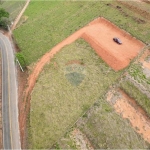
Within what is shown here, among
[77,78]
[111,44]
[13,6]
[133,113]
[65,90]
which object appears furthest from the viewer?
[13,6]

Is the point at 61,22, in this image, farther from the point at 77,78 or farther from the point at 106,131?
the point at 106,131

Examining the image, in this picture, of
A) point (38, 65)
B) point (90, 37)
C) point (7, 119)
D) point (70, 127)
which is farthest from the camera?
point (90, 37)

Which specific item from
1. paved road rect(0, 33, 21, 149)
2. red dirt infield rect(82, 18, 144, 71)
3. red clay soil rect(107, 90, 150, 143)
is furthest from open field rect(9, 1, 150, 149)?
paved road rect(0, 33, 21, 149)

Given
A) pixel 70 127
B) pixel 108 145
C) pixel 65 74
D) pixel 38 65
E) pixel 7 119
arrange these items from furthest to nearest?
pixel 38 65
pixel 65 74
pixel 7 119
pixel 70 127
pixel 108 145

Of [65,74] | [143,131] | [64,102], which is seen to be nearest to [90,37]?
[65,74]

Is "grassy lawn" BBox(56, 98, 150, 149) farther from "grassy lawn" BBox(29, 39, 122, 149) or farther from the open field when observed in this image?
"grassy lawn" BBox(29, 39, 122, 149)

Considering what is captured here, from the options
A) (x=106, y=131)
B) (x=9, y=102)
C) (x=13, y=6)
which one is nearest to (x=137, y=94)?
(x=106, y=131)

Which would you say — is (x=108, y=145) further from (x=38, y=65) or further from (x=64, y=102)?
(x=38, y=65)
